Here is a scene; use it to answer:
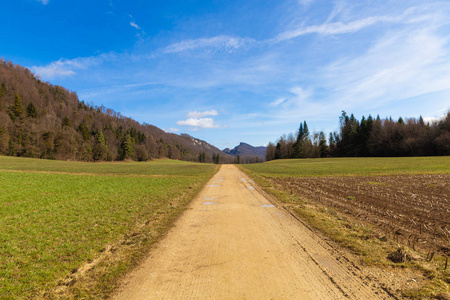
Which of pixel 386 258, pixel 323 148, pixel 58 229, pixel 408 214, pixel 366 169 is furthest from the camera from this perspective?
pixel 323 148

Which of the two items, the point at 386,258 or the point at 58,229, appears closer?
the point at 386,258

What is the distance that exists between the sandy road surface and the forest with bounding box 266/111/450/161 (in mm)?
87479

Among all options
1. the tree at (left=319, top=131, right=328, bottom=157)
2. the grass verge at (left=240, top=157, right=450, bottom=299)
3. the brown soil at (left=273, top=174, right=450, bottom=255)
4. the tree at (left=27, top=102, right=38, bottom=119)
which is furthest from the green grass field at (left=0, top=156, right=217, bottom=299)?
the tree at (left=319, top=131, right=328, bottom=157)

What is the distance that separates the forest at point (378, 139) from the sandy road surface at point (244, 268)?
87479 mm

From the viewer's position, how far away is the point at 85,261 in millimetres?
4969

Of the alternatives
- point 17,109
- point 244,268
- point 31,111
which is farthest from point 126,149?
point 244,268

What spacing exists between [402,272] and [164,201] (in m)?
10.8

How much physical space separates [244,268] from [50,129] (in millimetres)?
86991

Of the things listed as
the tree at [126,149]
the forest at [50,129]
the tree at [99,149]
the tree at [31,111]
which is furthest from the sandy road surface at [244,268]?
the tree at [126,149]

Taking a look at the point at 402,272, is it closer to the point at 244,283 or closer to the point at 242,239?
the point at 244,283

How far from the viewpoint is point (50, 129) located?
225 ft

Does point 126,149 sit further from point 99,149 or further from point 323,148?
point 323,148

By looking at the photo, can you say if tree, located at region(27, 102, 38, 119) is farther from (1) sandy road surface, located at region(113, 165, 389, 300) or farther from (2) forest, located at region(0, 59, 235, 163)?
(1) sandy road surface, located at region(113, 165, 389, 300)

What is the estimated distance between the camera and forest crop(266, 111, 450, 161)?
6969cm
